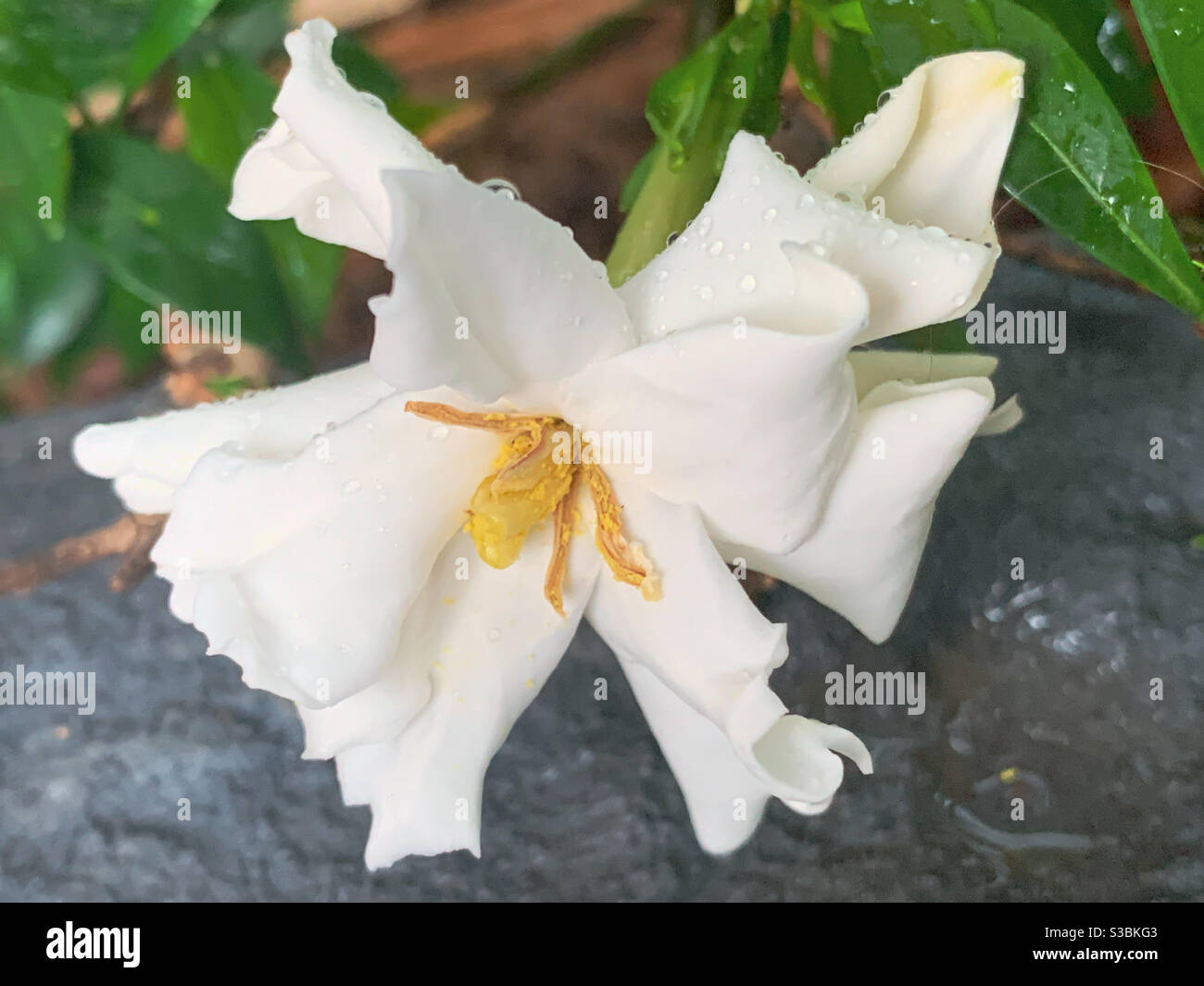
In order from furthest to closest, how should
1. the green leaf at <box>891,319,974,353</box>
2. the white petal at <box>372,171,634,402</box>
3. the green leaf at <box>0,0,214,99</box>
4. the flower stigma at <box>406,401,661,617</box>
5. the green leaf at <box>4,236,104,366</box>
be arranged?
the green leaf at <box>4,236,104,366</box>, the green leaf at <box>0,0,214,99</box>, the green leaf at <box>891,319,974,353</box>, the flower stigma at <box>406,401,661,617</box>, the white petal at <box>372,171,634,402</box>

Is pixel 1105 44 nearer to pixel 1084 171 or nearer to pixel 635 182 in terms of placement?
pixel 1084 171

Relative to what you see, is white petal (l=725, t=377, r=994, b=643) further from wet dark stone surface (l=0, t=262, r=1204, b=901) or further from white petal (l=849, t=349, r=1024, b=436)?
wet dark stone surface (l=0, t=262, r=1204, b=901)

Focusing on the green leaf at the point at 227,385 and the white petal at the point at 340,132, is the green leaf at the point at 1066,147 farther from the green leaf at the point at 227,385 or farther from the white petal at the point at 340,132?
the green leaf at the point at 227,385

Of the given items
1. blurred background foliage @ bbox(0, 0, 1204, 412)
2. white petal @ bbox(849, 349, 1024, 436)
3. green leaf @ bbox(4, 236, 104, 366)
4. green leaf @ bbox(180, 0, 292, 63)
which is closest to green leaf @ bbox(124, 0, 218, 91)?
blurred background foliage @ bbox(0, 0, 1204, 412)

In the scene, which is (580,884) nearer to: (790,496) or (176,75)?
(790,496)

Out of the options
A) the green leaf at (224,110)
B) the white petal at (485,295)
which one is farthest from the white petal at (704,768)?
the green leaf at (224,110)
